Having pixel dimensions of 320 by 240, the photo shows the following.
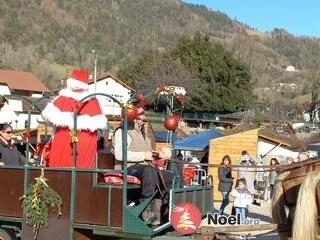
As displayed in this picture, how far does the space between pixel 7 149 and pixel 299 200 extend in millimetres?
4352

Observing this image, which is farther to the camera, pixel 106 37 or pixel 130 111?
pixel 106 37

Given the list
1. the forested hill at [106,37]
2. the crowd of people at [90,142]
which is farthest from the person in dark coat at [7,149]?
the forested hill at [106,37]

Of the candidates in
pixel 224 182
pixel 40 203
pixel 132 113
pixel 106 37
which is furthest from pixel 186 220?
pixel 106 37

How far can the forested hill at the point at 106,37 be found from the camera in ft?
397

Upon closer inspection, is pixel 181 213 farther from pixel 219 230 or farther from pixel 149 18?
pixel 149 18

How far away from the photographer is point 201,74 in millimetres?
56656

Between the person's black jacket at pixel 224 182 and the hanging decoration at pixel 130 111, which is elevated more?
the hanging decoration at pixel 130 111

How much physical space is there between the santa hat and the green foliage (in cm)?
4464

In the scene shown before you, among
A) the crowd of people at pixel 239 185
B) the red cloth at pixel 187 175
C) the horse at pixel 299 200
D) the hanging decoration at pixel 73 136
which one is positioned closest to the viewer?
the horse at pixel 299 200

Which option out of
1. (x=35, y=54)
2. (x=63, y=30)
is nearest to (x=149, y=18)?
(x=63, y=30)

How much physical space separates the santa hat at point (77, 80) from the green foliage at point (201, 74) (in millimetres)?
44640

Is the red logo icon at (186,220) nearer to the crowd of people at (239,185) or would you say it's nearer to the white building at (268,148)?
the crowd of people at (239,185)

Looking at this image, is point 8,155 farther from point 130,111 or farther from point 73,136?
point 130,111

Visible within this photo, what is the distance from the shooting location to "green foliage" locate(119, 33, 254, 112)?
54250 mm
